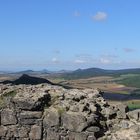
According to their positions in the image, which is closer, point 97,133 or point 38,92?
point 97,133

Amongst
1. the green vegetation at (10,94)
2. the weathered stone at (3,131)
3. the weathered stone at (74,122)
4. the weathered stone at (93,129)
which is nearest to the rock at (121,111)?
the weathered stone at (93,129)

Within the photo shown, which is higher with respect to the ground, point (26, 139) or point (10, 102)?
point (10, 102)

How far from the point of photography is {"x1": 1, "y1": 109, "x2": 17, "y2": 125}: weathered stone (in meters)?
25.8

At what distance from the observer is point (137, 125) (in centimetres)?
2506

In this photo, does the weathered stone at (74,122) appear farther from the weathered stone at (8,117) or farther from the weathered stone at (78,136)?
the weathered stone at (8,117)

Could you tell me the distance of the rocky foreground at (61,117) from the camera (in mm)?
24703

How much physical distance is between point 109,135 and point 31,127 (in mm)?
4854

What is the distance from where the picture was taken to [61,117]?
25.1m

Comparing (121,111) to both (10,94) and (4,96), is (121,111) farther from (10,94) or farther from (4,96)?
(4,96)

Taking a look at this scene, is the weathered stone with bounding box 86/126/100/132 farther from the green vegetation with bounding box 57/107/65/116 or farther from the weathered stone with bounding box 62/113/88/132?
the green vegetation with bounding box 57/107/65/116

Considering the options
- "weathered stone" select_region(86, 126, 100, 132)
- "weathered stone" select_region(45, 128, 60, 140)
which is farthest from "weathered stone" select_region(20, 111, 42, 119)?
"weathered stone" select_region(86, 126, 100, 132)

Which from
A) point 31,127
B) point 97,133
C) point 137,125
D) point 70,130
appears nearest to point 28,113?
point 31,127

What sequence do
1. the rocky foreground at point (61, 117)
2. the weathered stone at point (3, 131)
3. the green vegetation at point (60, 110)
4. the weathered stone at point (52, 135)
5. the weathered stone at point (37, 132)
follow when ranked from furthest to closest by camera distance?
the weathered stone at point (3, 131), the weathered stone at point (37, 132), the green vegetation at point (60, 110), the weathered stone at point (52, 135), the rocky foreground at point (61, 117)

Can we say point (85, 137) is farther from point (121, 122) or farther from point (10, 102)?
point (10, 102)
